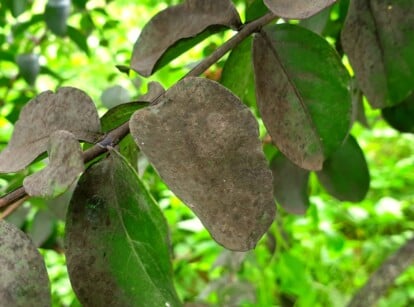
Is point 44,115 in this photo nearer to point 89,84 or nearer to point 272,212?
point 272,212

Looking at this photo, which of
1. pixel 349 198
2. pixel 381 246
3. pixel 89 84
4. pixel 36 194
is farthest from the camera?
pixel 89 84

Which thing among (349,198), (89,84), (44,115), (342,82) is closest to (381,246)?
(89,84)

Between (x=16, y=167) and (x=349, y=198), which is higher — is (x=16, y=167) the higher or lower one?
the higher one

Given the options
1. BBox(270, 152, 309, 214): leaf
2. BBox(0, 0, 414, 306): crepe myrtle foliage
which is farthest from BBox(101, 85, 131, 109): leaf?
BBox(0, 0, 414, 306): crepe myrtle foliage

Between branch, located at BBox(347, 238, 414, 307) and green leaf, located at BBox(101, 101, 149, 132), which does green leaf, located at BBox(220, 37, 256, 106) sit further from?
branch, located at BBox(347, 238, 414, 307)

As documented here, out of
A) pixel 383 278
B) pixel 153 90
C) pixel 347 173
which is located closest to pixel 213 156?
pixel 153 90

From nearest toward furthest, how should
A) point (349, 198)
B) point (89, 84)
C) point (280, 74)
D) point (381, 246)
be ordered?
point (280, 74) → point (349, 198) → point (381, 246) → point (89, 84)
